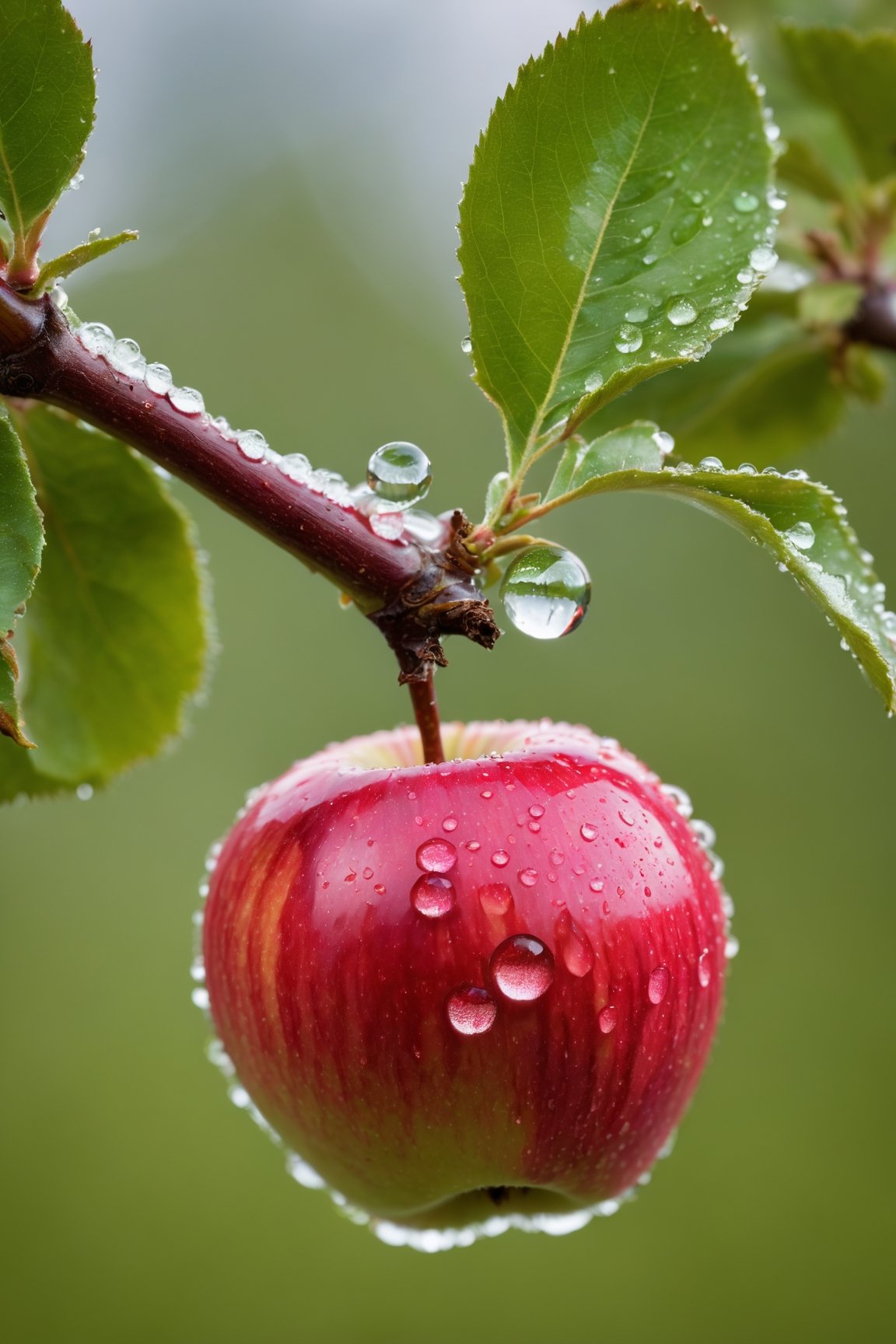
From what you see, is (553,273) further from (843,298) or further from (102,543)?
(843,298)

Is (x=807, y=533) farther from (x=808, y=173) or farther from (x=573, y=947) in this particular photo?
(x=808, y=173)

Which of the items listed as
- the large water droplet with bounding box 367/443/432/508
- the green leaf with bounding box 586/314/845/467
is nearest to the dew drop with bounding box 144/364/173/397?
the large water droplet with bounding box 367/443/432/508

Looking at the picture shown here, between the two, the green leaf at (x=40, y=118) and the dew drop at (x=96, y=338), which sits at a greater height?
the green leaf at (x=40, y=118)

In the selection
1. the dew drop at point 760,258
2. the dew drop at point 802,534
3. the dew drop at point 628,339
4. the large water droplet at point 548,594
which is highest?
the dew drop at point 760,258

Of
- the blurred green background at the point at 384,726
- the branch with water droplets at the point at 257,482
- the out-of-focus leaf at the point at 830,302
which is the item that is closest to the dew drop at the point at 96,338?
the branch with water droplets at the point at 257,482

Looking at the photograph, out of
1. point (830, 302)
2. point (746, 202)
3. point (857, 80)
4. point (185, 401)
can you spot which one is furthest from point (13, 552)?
point (857, 80)

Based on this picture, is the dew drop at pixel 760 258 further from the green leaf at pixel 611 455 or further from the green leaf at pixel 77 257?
the green leaf at pixel 77 257

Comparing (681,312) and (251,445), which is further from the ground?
(681,312)
